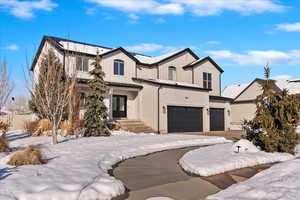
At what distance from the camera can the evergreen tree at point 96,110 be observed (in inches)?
657

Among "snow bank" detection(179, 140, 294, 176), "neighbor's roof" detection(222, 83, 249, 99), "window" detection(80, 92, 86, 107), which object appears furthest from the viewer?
"neighbor's roof" detection(222, 83, 249, 99)

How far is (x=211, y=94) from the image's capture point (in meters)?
27.8

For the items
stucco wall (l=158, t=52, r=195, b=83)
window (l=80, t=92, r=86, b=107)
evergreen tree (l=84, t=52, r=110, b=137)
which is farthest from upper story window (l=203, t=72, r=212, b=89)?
evergreen tree (l=84, t=52, r=110, b=137)

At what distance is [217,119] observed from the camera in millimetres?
26172

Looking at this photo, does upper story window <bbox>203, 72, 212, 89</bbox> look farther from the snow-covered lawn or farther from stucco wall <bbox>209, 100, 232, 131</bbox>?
the snow-covered lawn

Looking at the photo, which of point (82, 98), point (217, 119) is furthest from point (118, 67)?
point (217, 119)

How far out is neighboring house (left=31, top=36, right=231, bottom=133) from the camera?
20.8 meters

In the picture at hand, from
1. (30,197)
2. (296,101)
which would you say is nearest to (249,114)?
(296,101)

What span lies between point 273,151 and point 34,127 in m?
13.7

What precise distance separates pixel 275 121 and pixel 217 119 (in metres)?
15.7

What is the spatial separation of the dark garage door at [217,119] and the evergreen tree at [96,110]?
39.5ft

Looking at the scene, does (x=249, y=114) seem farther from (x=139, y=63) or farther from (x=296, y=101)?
(x=296, y=101)

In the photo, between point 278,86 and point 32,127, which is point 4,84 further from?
point 278,86

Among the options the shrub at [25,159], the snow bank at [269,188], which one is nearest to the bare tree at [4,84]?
the shrub at [25,159]
